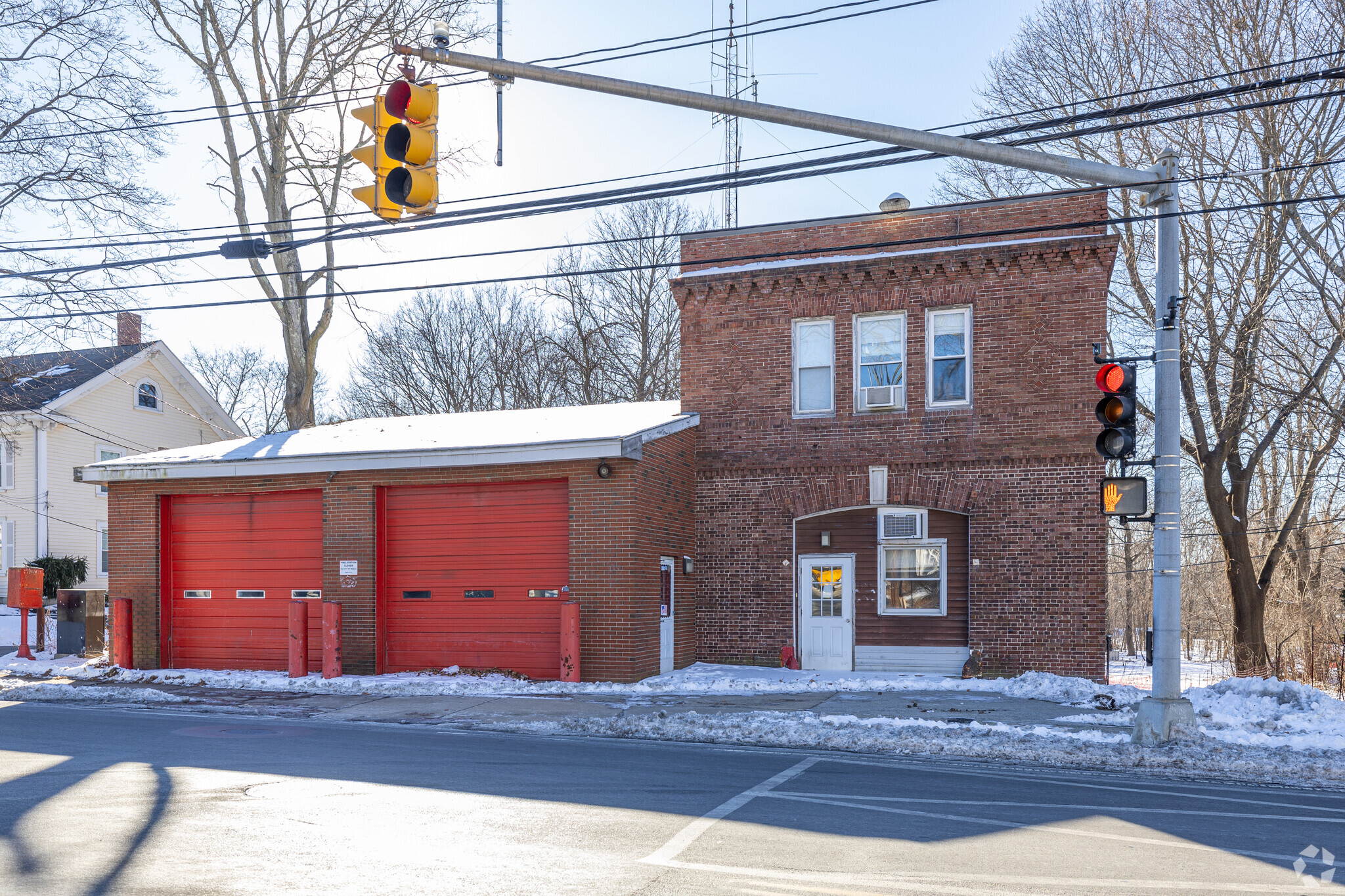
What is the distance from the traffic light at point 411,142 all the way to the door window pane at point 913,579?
12543mm

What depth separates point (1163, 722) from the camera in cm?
1070

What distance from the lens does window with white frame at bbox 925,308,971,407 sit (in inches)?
712

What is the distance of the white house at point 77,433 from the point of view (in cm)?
3209

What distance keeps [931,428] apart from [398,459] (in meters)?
9.35

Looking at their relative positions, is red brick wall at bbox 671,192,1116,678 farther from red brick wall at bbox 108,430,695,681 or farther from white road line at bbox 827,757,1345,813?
white road line at bbox 827,757,1345,813

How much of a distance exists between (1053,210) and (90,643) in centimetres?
2085

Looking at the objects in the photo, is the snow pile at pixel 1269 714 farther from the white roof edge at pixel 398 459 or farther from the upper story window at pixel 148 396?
the upper story window at pixel 148 396

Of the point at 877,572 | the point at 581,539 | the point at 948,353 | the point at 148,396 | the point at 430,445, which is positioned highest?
the point at 148,396

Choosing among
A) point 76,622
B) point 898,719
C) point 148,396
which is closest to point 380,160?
point 898,719

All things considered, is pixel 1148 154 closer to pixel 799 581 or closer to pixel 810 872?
pixel 799 581

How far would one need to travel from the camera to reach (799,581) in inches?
748

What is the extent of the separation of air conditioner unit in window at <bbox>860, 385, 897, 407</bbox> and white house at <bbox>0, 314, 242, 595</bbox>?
23.2 m

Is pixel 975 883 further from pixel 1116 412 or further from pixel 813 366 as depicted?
pixel 813 366

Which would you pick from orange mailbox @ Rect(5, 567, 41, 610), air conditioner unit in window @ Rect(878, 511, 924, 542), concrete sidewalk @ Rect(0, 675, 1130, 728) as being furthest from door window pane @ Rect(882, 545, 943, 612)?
orange mailbox @ Rect(5, 567, 41, 610)
